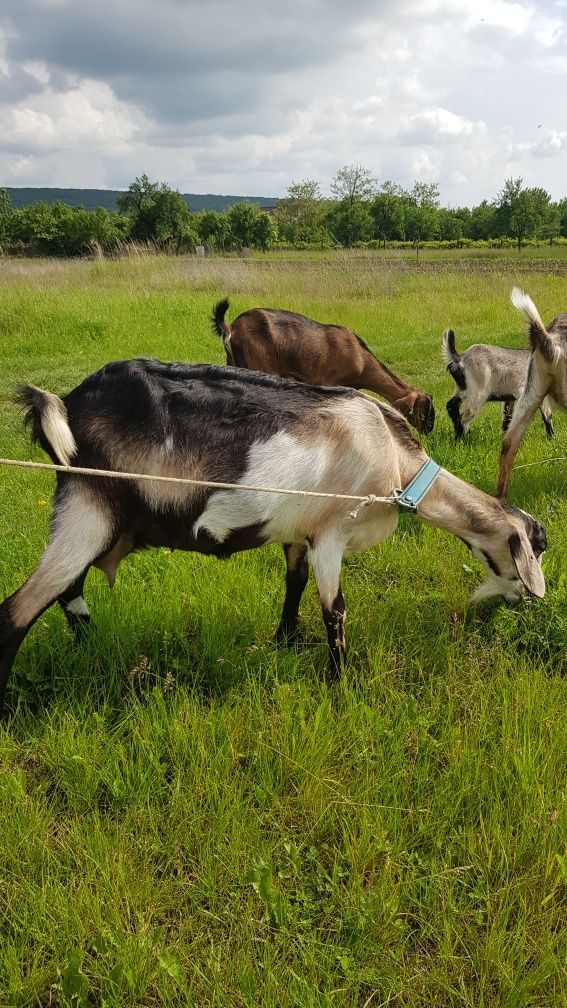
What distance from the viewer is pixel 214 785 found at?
225 centimetres

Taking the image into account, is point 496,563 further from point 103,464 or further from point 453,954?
point 103,464

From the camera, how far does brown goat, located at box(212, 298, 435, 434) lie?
7324 mm

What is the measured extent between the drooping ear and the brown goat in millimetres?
4423

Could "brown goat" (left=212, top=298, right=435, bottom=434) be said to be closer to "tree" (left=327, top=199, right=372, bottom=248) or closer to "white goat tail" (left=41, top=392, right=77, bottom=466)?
"white goat tail" (left=41, top=392, right=77, bottom=466)

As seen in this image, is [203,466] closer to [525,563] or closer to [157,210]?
[525,563]

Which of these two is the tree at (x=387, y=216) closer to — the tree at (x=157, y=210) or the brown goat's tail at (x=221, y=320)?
the tree at (x=157, y=210)

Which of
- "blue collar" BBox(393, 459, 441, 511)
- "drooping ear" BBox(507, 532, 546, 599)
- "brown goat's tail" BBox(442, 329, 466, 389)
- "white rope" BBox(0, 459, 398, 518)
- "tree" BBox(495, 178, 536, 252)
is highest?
"tree" BBox(495, 178, 536, 252)

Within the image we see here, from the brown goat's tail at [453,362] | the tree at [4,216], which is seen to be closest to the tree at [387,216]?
the tree at [4,216]

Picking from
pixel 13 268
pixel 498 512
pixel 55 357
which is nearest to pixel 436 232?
pixel 13 268

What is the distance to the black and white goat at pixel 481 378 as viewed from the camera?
718cm

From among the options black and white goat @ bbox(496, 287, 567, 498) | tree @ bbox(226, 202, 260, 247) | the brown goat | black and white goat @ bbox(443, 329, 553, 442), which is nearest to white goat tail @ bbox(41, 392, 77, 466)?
black and white goat @ bbox(496, 287, 567, 498)

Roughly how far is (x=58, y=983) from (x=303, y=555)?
6.48 feet

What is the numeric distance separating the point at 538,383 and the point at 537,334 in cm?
44

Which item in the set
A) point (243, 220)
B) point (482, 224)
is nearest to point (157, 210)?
point (243, 220)
